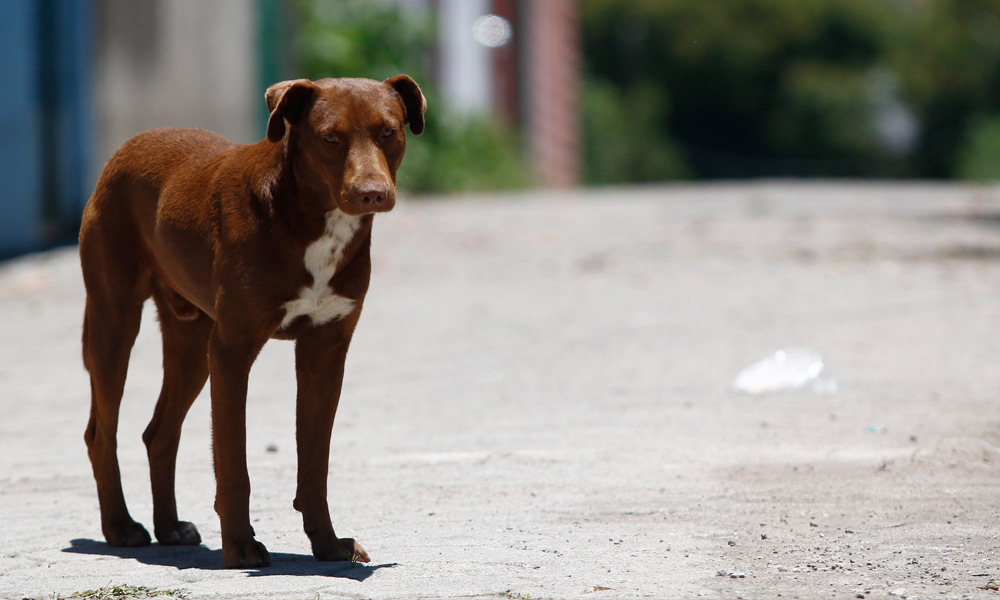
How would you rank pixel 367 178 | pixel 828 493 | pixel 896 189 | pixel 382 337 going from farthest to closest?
pixel 896 189 → pixel 382 337 → pixel 828 493 → pixel 367 178

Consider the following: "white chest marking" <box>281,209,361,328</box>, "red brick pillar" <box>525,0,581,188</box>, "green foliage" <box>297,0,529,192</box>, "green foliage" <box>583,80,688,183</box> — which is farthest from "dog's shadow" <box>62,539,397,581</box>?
"green foliage" <box>583,80,688,183</box>

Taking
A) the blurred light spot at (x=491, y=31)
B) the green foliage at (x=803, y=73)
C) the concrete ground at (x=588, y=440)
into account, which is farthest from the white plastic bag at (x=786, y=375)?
the green foliage at (x=803, y=73)

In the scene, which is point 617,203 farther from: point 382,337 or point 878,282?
point 382,337

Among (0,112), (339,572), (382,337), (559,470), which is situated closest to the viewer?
(339,572)

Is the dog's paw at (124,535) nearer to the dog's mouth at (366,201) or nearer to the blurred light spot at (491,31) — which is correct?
the dog's mouth at (366,201)

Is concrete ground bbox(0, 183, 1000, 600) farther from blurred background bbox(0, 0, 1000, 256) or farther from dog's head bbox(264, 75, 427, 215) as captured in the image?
blurred background bbox(0, 0, 1000, 256)

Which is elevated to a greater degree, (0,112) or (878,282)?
(0,112)

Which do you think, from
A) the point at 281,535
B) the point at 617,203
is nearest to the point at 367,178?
the point at 281,535

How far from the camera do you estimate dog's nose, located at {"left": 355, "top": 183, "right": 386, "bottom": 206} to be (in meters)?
3.15

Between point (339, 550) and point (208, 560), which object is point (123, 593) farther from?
point (339, 550)

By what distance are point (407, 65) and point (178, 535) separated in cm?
1619

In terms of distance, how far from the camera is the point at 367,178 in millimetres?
3178

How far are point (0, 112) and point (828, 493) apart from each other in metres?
9.20

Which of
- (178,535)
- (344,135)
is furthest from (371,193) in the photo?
(178,535)
